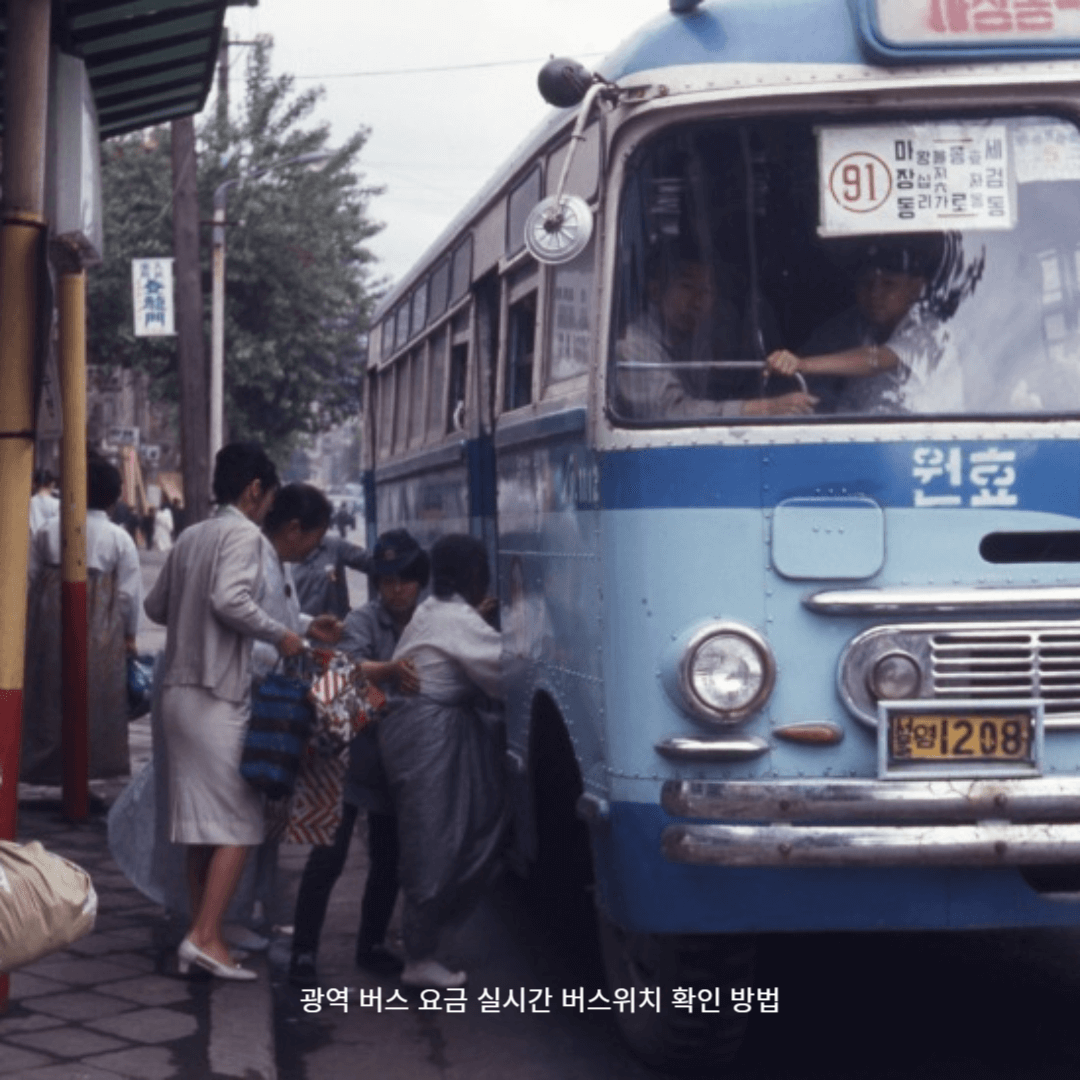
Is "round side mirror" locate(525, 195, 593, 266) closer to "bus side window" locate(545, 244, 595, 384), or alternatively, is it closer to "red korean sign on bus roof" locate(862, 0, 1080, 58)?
"bus side window" locate(545, 244, 595, 384)

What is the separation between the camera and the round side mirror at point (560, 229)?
6.17 m

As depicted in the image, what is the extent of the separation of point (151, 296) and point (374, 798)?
2709 cm

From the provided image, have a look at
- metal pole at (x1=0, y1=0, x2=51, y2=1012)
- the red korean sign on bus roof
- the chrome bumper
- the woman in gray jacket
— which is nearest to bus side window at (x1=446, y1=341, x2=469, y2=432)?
the woman in gray jacket

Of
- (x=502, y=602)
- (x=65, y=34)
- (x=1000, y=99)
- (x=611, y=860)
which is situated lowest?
(x=611, y=860)

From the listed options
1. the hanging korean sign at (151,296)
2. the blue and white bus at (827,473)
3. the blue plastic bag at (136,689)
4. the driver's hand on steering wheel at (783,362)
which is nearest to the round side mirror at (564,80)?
the blue and white bus at (827,473)

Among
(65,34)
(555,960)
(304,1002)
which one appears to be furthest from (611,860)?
(65,34)

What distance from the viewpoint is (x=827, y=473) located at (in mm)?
5953

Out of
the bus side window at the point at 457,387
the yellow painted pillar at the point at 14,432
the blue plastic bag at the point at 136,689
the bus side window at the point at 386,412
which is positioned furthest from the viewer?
the bus side window at the point at 386,412

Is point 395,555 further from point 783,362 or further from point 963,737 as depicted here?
point 963,737

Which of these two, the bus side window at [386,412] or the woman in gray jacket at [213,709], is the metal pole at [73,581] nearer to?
the woman in gray jacket at [213,709]

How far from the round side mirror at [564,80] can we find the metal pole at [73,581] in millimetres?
5346

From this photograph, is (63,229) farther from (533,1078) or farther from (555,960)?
(533,1078)

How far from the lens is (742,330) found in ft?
20.0

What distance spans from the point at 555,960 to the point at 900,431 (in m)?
3.28
